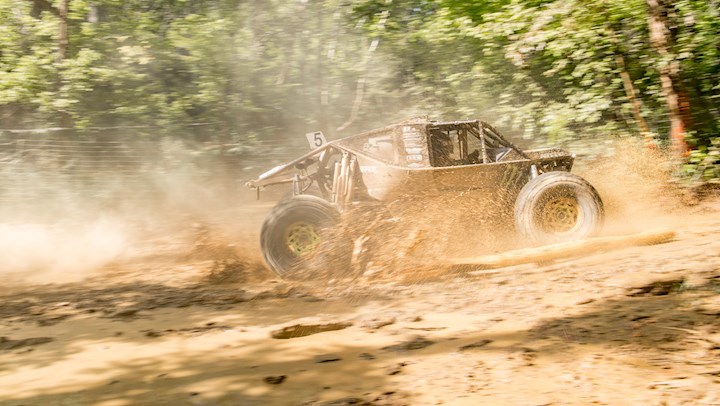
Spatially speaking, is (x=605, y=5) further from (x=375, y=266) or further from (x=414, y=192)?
(x=375, y=266)

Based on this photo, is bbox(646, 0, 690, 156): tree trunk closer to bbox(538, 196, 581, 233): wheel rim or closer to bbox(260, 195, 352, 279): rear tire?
bbox(538, 196, 581, 233): wheel rim

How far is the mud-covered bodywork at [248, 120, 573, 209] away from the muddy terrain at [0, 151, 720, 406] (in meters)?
0.78

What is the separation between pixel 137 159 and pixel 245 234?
14.6ft

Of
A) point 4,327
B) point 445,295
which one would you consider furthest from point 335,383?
point 4,327

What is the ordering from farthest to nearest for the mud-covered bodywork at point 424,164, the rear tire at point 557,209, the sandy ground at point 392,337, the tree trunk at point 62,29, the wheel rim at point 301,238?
1. the tree trunk at point 62,29
2. the mud-covered bodywork at point 424,164
3. the wheel rim at point 301,238
4. the rear tire at point 557,209
5. the sandy ground at point 392,337

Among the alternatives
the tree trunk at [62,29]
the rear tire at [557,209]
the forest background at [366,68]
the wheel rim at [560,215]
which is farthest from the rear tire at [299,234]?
the tree trunk at [62,29]

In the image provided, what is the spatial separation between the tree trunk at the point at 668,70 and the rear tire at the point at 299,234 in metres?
5.89

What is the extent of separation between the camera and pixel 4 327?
6.05m

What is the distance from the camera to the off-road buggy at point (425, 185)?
7297mm

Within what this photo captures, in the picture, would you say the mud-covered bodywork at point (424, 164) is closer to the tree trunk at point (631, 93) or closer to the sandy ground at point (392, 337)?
the sandy ground at point (392, 337)

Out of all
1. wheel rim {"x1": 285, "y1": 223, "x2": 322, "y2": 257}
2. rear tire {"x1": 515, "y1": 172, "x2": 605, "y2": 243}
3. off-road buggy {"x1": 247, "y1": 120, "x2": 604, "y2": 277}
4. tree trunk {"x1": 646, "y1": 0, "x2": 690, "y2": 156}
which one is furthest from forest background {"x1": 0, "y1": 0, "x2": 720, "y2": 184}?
wheel rim {"x1": 285, "y1": 223, "x2": 322, "y2": 257}

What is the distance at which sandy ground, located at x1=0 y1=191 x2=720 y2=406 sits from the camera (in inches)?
149

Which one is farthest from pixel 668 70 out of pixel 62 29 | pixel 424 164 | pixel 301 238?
pixel 62 29

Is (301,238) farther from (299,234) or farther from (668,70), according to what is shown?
(668,70)
